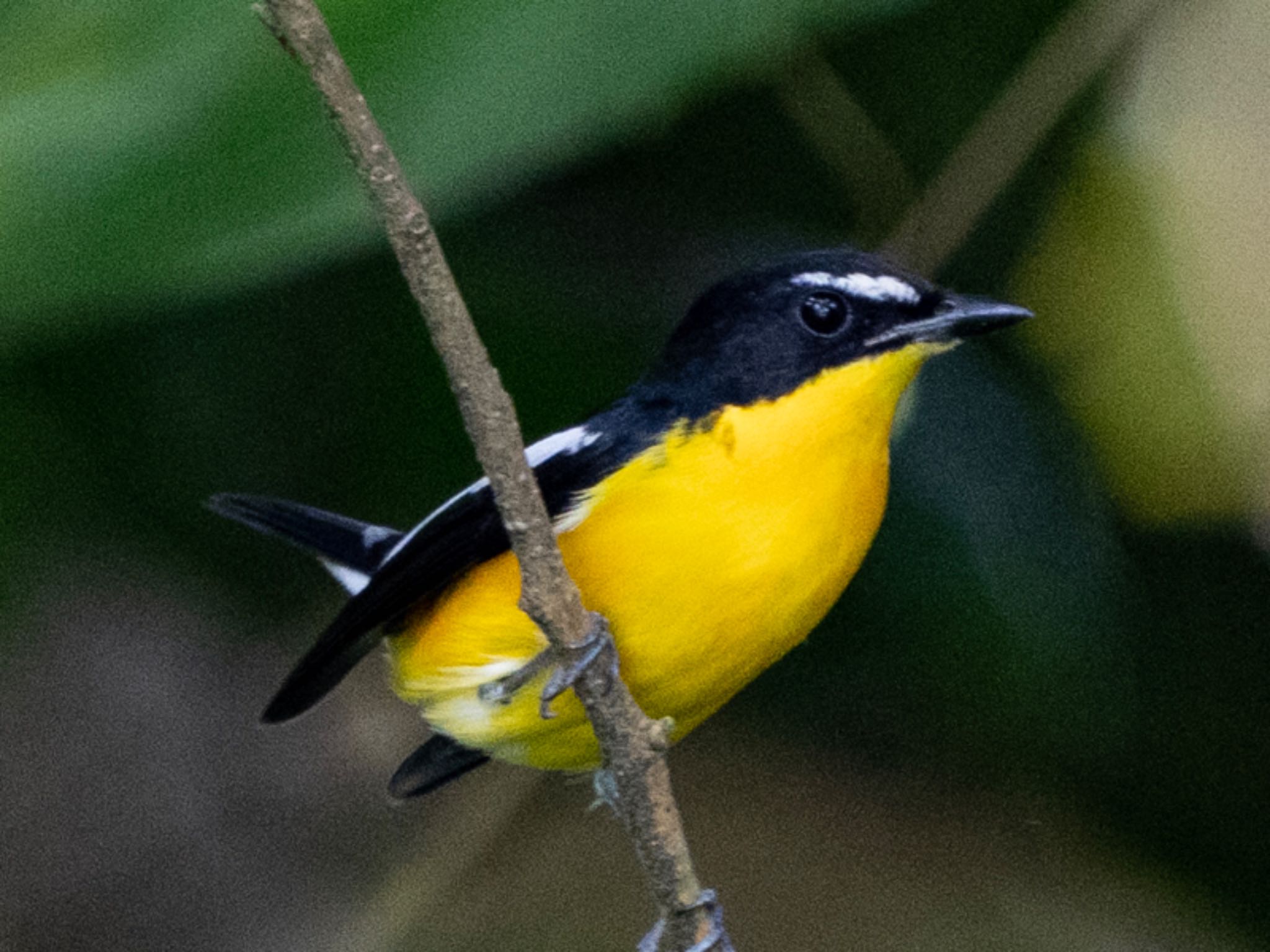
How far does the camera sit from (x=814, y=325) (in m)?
1.88

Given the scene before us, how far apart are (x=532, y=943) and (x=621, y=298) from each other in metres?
1.09

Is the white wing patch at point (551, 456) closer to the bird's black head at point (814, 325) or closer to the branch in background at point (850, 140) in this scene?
the bird's black head at point (814, 325)

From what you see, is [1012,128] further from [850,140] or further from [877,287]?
[877,287]

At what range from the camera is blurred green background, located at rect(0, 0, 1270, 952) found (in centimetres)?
166

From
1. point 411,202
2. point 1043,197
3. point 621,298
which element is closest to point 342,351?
point 621,298

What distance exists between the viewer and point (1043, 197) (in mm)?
2309

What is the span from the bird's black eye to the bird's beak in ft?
0.14

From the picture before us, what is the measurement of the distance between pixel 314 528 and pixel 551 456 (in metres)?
0.50

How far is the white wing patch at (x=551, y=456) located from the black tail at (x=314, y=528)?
136 millimetres

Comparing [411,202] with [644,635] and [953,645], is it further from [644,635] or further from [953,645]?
[953,645]

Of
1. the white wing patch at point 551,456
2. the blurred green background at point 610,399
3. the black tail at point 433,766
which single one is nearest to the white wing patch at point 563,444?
the white wing patch at point 551,456

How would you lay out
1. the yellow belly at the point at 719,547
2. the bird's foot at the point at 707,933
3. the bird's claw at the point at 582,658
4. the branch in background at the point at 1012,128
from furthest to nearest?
the branch in background at the point at 1012,128
the yellow belly at the point at 719,547
the bird's foot at the point at 707,933
the bird's claw at the point at 582,658

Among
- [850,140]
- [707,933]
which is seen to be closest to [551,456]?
[707,933]

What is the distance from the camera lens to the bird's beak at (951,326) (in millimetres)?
1838
